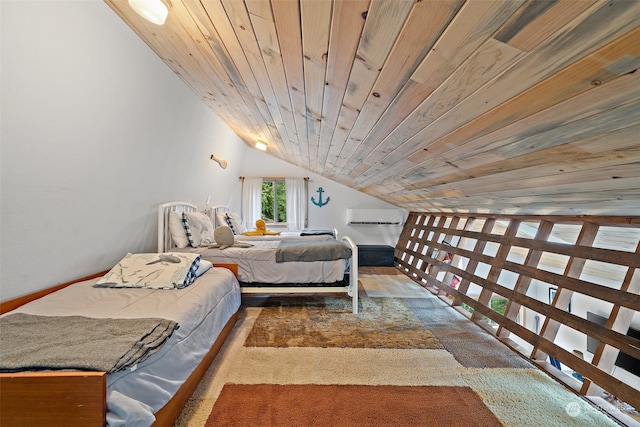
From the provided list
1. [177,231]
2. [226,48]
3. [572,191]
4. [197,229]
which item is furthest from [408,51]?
[197,229]

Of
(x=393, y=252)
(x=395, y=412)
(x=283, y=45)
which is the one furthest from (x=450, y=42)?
(x=393, y=252)

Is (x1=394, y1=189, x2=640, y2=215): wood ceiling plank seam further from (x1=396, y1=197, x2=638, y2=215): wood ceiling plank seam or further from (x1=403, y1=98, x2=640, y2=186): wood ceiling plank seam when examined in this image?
(x1=403, y1=98, x2=640, y2=186): wood ceiling plank seam

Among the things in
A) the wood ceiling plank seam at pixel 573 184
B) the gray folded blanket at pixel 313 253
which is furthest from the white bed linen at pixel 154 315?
the wood ceiling plank seam at pixel 573 184

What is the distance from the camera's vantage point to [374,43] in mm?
1104

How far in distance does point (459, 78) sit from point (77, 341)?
71.4 inches

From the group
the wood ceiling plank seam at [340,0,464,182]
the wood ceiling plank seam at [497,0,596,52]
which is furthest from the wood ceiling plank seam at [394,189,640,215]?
the wood ceiling plank seam at [340,0,464,182]

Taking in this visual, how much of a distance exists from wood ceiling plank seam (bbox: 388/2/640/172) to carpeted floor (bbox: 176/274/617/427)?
146 centimetres

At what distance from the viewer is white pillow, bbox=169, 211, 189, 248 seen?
9.45 ft

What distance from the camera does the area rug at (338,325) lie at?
2.14 metres

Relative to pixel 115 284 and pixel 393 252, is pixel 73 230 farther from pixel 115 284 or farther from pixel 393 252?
pixel 393 252

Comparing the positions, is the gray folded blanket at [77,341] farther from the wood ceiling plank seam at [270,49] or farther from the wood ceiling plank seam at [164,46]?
the wood ceiling plank seam at [164,46]

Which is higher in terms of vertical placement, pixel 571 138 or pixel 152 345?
pixel 571 138

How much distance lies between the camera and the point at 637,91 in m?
0.78

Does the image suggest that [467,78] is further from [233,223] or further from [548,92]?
[233,223]
